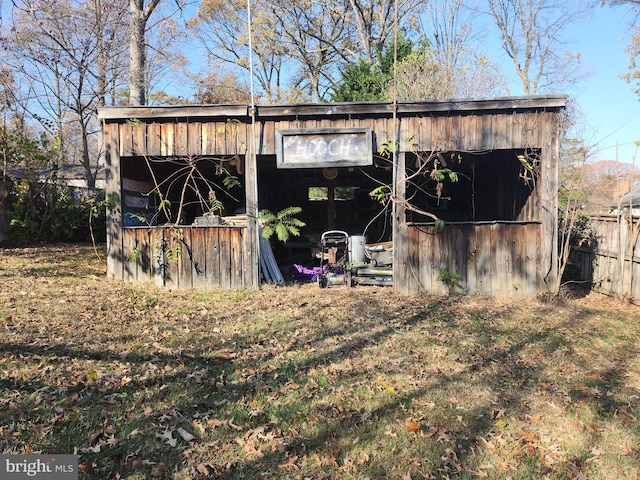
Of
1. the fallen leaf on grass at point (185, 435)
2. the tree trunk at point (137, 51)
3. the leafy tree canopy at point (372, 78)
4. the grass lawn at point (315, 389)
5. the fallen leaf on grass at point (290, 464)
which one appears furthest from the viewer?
the leafy tree canopy at point (372, 78)

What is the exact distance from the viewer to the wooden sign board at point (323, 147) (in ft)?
25.6

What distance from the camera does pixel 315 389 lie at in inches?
155

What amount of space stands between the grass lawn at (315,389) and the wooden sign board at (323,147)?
2.70 metres

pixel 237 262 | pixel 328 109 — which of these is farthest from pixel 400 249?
pixel 237 262

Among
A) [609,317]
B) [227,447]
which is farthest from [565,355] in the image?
[227,447]

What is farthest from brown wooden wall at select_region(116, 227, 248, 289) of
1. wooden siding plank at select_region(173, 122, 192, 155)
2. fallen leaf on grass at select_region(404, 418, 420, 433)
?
fallen leaf on grass at select_region(404, 418, 420, 433)

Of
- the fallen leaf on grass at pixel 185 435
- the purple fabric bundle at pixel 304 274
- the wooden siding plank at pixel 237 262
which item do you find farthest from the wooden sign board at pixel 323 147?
the fallen leaf on grass at pixel 185 435

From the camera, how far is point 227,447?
9.89 ft

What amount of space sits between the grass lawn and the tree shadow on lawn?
2 centimetres

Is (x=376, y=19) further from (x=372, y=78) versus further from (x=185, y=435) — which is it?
(x=185, y=435)

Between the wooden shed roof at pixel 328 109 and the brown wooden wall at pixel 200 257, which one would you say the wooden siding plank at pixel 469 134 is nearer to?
the wooden shed roof at pixel 328 109

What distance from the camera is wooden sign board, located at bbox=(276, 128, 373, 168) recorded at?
7.79m

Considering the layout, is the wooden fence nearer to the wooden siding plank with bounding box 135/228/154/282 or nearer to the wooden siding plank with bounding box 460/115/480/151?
the wooden siding plank with bounding box 460/115/480/151

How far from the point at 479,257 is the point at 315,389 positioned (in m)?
5.17
